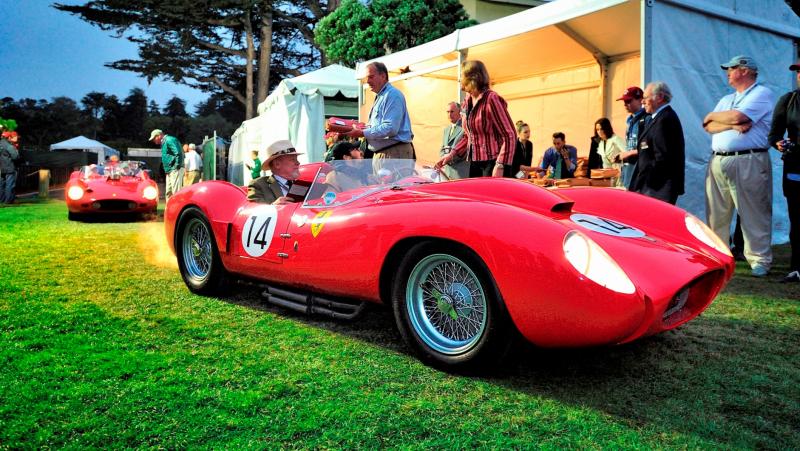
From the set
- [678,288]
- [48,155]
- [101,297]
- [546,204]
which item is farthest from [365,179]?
[48,155]

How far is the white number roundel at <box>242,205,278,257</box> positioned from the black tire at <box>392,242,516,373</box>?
3.34ft

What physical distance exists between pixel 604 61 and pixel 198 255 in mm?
6716

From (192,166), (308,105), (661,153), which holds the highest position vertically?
(308,105)

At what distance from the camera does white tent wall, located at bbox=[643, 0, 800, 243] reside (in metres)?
5.58

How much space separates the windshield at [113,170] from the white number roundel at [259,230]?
25.2ft

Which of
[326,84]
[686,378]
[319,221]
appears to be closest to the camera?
[686,378]

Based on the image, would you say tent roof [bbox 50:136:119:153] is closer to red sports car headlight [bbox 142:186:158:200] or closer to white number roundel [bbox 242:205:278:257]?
red sports car headlight [bbox 142:186:158:200]

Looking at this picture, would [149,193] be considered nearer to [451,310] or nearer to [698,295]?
[451,310]

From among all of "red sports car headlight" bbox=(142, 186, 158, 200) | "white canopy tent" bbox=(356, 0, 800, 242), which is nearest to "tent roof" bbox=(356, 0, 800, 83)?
"white canopy tent" bbox=(356, 0, 800, 242)

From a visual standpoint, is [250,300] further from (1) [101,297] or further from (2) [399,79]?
(2) [399,79]

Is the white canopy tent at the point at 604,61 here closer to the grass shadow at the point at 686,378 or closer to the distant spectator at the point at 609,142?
the distant spectator at the point at 609,142

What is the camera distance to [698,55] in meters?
5.88

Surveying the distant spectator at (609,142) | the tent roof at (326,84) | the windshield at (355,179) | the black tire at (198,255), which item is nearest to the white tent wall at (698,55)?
the distant spectator at (609,142)

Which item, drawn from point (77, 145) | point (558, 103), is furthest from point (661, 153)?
point (77, 145)
